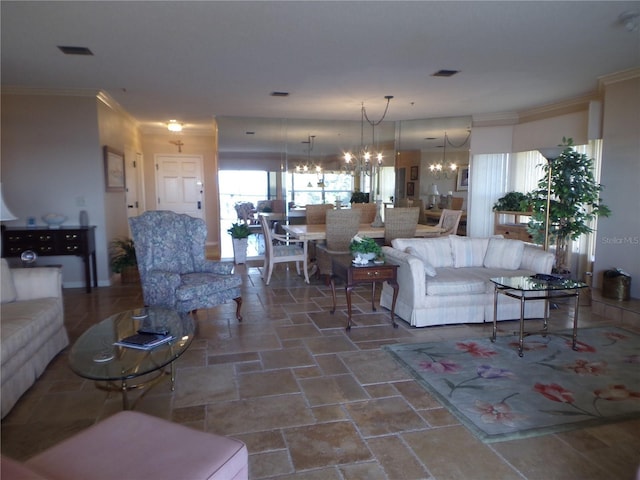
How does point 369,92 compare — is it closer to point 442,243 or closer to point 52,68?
point 442,243

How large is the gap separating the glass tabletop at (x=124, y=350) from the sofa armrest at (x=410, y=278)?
7.00 feet

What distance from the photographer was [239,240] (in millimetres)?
7238

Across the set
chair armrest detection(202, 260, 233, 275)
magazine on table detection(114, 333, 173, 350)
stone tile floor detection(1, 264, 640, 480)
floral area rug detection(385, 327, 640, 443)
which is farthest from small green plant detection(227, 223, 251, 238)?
magazine on table detection(114, 333, 173, 350)

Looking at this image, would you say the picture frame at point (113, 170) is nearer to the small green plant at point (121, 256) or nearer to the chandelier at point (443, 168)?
the small green plant at point (121, 256)

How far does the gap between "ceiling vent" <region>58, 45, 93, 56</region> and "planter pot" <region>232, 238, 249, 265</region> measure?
3.83 meters

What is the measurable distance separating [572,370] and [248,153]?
6.22 meters

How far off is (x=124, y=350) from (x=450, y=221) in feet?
17.9

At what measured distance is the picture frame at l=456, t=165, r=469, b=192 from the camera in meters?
7.86

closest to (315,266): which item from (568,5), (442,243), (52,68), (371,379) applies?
(442,243)

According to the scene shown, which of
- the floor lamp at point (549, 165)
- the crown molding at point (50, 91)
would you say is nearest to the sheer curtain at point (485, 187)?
the floor lamp at point (549, 165)

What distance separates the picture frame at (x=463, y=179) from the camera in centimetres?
786

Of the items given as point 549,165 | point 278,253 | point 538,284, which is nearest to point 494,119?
point 549,165

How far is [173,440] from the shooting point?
151 cm

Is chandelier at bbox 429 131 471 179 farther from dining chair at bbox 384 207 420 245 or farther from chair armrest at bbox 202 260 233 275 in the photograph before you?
chair armrest at bbox 202 260 233 275
